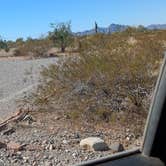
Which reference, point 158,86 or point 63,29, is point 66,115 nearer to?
point 158,86

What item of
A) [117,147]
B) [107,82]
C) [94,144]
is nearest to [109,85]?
[107,82]

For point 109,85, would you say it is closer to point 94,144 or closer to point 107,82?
point 107,82

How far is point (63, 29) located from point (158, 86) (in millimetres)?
41232

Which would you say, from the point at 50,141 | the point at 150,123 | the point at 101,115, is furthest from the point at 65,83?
the point at 150,123

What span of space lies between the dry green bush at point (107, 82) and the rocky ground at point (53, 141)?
1.31ft

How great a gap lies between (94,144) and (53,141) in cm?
102

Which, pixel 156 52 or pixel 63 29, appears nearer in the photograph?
pixel 156 52

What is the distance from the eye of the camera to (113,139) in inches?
347

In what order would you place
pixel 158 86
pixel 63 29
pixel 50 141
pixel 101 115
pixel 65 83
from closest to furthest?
pixel 158 86
pixel 50 141
pixel 101 115
pixel 65 83
pixel 63 29

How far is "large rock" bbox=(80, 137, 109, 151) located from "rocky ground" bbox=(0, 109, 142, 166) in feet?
0.22

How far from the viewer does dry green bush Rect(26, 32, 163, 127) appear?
997 centimetres

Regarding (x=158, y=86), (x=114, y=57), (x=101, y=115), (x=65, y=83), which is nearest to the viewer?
(x=158, y=86)

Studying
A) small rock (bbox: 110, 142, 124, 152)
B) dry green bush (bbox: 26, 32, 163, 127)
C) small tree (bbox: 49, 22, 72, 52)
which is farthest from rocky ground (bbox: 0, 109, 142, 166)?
small tree (bbox: 49, 22, 72, 52)

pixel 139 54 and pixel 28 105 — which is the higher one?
pixel 139 54
